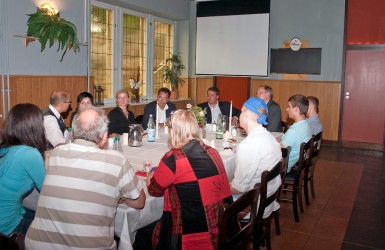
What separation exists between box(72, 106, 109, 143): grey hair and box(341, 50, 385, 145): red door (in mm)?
7265

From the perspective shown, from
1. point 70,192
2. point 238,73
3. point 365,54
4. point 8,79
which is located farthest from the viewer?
point 238,73

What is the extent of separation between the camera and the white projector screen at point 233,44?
8805 millimetres

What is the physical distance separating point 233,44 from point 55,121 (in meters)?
6.09

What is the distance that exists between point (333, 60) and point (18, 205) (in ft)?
24.3

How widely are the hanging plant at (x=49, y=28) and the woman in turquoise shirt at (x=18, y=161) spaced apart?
3.57m

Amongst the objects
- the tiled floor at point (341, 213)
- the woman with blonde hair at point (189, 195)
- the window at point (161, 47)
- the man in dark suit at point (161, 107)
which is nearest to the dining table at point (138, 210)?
the woman with blonde hair at point (189, 195)

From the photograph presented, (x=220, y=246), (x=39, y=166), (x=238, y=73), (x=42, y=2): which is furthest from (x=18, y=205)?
(x=238, y=73)

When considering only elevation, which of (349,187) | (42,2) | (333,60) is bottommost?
(349,187)

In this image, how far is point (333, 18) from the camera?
26.8 ft

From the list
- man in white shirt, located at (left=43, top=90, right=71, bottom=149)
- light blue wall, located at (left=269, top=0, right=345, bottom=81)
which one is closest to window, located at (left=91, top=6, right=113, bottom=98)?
man in white shirt, located at (left=43, top=90, right=71, bottom=149)

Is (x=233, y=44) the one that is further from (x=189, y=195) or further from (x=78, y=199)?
(x=78, y=199)

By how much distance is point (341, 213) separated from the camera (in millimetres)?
4395

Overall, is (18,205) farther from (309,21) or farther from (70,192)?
(309,21)

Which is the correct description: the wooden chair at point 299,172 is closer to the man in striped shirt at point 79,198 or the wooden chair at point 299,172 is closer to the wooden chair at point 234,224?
the wooden chair at point 234,224
